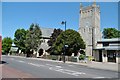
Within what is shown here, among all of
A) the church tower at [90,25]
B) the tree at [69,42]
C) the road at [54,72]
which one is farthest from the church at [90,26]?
the road at [54,72]

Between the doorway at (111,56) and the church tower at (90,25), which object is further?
the church tower at (90,25)

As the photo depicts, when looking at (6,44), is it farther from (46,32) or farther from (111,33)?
(111,33)

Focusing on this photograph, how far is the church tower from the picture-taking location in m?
79.9

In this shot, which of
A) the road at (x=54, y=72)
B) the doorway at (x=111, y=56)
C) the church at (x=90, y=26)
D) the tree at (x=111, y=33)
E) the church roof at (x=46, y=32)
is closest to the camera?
the road at (x=54, y=72)

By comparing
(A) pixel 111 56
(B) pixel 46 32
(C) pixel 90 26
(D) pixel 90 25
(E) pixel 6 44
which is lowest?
(A) pixel 111 56

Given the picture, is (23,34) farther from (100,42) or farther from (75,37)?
(100,42)

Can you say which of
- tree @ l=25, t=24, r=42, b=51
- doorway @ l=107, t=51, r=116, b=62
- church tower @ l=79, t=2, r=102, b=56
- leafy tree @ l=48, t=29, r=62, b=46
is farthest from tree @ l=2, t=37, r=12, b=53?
doorway @ l=107, t=51, r=116, b=62

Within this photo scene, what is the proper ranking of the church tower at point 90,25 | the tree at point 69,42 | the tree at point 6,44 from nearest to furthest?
the tree at point 69,42, the church tower at point 90,25, the tree at point 6,44

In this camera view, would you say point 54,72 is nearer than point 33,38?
Yes

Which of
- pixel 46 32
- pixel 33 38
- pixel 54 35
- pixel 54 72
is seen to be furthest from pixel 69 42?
pixel 46 32

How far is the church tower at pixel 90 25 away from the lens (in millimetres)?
79875

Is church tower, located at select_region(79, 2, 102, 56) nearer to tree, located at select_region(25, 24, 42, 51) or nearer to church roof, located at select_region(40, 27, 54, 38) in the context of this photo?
church roof, located at select_region(40, 27, 54, 38)

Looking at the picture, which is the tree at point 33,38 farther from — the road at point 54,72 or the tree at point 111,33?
the road at point 54,72

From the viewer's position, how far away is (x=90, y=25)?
272ft
